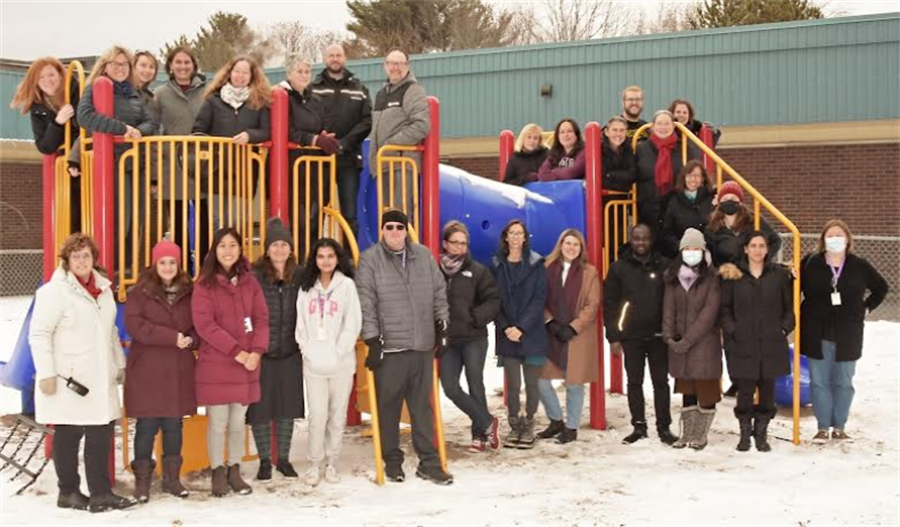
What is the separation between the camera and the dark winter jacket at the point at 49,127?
769cm

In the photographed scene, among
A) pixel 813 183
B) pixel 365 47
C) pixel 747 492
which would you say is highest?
pixel 365 47

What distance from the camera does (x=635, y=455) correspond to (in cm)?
825

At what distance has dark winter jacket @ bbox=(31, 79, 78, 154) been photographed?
769cm

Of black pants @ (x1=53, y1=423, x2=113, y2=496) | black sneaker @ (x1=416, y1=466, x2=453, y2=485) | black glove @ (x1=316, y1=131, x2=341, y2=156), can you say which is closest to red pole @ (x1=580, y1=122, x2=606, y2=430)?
black sneaker @ (x1=416, y1=466, x2=453, y2=485)

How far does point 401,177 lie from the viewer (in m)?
8.12

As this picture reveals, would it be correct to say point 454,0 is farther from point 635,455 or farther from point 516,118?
point 635,455

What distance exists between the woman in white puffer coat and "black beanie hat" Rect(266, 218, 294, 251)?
20 centimetres

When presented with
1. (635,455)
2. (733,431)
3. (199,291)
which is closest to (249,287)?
(199,291)

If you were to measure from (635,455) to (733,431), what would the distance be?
1.31 metres

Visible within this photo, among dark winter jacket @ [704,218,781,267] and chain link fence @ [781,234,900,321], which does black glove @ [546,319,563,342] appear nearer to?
dark winter jacket @ [704,218,781,267]

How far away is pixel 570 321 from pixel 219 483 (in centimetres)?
315

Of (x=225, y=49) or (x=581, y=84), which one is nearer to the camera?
(x=581, y=84)

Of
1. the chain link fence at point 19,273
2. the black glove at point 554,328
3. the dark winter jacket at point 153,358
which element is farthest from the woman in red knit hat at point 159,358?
the chain link fence at point 19,273

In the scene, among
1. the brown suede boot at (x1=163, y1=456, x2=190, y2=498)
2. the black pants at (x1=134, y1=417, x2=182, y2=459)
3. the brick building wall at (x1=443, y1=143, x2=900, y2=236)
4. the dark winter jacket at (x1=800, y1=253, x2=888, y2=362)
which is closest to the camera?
the black pants at (x1=134, y1=417, x2=182, y2=459)
